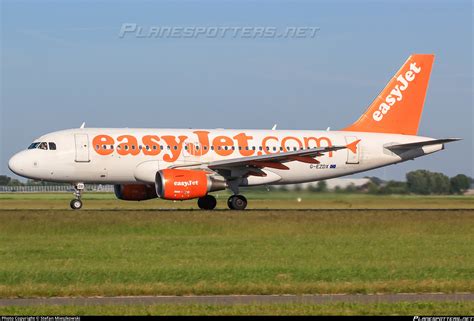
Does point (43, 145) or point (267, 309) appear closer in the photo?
point (267, 309)

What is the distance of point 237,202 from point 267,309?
28.9 metres

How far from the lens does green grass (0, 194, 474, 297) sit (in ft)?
66.5

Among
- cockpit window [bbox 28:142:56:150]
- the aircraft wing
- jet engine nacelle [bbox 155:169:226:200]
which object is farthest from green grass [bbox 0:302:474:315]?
cockpit window [bbox 28:142:56:150]

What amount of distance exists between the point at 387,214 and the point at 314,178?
10.6 metres

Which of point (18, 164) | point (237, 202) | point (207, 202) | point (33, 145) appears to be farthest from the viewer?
point (207, 202)

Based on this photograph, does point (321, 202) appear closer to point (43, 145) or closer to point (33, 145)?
point (43, 145)

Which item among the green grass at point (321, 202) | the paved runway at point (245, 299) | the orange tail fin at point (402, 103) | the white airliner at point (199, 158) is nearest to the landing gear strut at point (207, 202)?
the white airliner at point (199, 158)

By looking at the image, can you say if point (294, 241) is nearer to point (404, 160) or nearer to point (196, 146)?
point (196, 146)

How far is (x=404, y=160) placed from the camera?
169 ft

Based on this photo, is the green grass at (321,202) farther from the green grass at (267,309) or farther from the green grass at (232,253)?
the green grass at (267,309)

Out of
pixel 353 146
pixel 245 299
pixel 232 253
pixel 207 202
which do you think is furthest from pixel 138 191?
pixel 245 299

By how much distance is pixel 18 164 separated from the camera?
44.7 metres

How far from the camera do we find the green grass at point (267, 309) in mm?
16328

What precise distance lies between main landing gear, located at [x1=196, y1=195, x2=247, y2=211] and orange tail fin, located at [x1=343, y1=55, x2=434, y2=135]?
908cm
